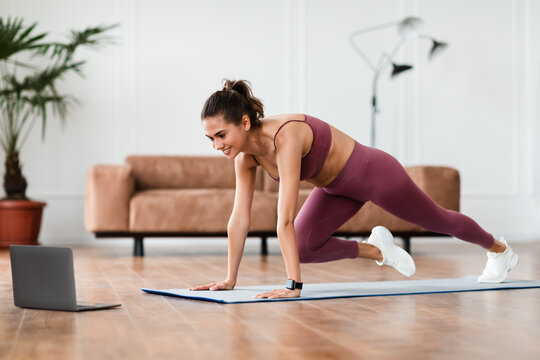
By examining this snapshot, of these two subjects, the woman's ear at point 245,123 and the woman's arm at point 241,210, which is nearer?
the woman's ear at point 245,123

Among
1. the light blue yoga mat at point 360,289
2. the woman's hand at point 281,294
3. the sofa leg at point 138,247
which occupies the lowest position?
the sofa leg at point 138,247

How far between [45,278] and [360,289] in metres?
1.09

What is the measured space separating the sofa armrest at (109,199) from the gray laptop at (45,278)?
2366 millimetres

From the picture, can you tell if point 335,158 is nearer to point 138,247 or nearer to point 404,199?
point 404,199

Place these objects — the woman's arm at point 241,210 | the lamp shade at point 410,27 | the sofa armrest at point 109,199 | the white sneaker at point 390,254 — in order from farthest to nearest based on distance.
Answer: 1. the lamp shade at point 410,27
2. the sofa armrest at point 109,199
3. the white sneaker at point 390,254
4. the woman's arm at point 241,210

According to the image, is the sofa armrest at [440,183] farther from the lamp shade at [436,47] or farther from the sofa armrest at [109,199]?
the sofa armrest at [109,199]

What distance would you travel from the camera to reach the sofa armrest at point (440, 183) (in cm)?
477

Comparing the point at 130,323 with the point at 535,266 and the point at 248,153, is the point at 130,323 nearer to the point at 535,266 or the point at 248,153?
the point at 248,153

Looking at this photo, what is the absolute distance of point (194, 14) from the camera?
620 cm

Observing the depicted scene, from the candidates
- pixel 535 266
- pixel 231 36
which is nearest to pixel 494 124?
pixel 231 36

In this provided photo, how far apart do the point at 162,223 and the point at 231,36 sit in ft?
7.39

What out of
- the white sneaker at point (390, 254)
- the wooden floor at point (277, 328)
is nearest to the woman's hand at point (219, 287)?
the wooden floor at point (277, 328)

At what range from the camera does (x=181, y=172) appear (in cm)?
514

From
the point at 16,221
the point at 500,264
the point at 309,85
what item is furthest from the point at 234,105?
the point at 309,85
